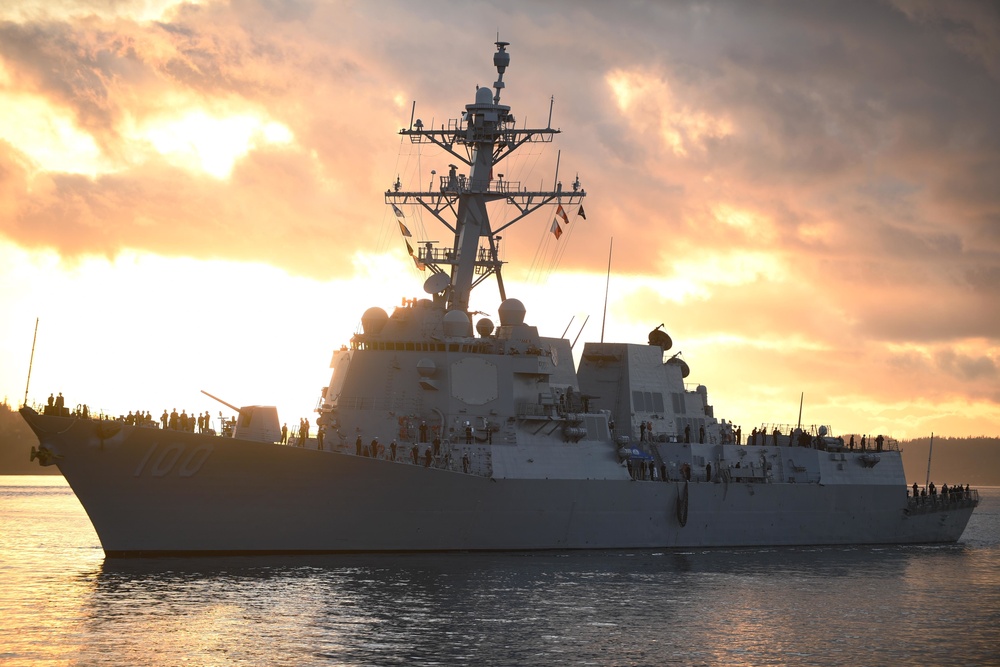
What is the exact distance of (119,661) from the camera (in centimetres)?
1565

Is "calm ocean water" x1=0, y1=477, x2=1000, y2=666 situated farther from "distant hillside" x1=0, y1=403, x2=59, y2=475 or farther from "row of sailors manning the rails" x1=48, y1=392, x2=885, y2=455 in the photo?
"distant hillside" x1=0, y1=403, x2=59, y2=475

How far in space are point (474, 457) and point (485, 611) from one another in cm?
707

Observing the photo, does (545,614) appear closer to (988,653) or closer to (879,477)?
(988,653)

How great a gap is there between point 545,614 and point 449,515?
6.42m

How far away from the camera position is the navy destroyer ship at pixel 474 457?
77.7ft

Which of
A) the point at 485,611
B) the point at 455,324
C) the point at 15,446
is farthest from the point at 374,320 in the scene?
the point at 15,446

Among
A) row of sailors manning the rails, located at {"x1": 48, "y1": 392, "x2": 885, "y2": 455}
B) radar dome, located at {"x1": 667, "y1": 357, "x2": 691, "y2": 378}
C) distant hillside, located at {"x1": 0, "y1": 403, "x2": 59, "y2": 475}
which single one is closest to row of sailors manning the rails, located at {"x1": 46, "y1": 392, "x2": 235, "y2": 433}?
row of sailors manning the rails, located at {"x1": 48, "y1": 392, "x2": 885, "y2": 455}

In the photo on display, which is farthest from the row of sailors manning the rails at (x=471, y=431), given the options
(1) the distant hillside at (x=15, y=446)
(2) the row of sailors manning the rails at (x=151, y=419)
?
(1) the distant hillside at (x=15, y=446)

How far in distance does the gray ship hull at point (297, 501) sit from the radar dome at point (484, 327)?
4.27 meters

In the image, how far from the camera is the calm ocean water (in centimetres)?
1667

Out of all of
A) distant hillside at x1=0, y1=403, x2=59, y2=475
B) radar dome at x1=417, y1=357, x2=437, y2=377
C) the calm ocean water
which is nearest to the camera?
the calm ocean water

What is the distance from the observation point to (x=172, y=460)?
2350 cm

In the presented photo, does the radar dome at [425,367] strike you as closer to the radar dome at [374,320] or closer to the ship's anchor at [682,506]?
the radar dome at [374,320]

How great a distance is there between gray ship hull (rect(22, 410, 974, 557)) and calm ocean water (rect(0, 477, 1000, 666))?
50 centimetres
